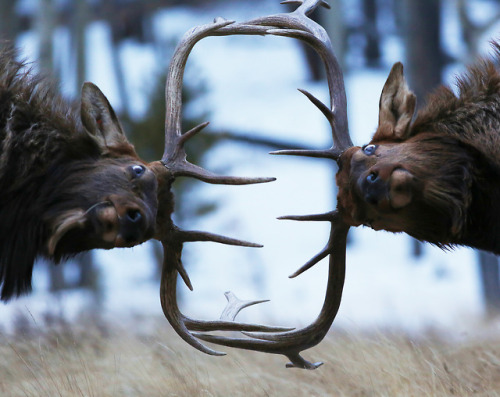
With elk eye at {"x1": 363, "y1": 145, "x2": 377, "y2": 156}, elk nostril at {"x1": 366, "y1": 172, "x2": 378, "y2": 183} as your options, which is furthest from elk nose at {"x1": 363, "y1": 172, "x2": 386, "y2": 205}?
elk eye at {"x1": 363, "y1": 145, "x2": 377, "y2": 156}

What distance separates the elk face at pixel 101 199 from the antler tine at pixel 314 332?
1090 mm

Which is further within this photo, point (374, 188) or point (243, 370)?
point (243, 370)

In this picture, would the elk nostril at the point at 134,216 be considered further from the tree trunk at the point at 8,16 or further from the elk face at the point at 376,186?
the tree trunk at the point at 8,16

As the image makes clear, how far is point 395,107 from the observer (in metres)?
5.71

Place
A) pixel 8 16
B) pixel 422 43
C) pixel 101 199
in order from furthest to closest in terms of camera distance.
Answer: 1. pixel 422 43
2. pixel 8 16
3. pixel 101 199

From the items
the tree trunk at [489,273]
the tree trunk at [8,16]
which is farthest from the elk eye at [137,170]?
the tree trunk at [489,273]

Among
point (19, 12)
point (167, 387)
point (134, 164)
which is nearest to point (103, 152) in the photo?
point (134, 164)

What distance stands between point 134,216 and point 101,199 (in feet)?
0.68

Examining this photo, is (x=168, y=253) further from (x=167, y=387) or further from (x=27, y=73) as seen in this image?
(x=27, y=73)

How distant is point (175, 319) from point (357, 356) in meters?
1.57

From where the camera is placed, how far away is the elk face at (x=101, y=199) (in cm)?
509

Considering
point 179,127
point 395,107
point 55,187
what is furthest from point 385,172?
point 55,187

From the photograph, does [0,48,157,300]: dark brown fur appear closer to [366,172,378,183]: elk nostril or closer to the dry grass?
the dry grass

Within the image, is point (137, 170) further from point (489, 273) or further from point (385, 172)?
point (489, 273)
